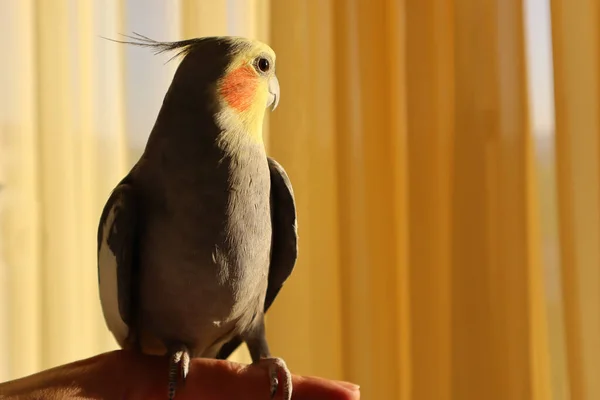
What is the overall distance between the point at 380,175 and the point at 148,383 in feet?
2.44

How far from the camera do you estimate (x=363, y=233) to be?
1.36 m

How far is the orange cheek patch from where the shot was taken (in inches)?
33.9

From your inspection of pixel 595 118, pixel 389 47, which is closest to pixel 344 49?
pixel 389 47

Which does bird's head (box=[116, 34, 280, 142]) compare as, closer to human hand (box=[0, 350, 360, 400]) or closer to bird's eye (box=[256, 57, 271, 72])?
bird's eye (box=[256, 57, 271, 72])

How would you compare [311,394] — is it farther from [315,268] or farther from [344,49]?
[344,49]

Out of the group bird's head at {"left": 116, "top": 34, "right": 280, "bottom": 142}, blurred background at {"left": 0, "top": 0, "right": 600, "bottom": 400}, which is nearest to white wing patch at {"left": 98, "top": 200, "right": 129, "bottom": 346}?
bird's head at {"left": 116, "top": 34, "right": 280, "bottom": 142}

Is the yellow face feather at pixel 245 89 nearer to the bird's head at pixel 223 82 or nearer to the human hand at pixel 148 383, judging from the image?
the bird's head at pixel 223 82

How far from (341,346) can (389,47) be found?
27.6 inches

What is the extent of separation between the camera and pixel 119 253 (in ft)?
2.75

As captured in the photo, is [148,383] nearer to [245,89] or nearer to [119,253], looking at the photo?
[119,253]

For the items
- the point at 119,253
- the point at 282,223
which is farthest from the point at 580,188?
the point at 119,253

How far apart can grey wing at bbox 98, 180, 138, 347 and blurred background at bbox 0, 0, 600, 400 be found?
0.43m

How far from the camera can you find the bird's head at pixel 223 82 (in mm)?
851

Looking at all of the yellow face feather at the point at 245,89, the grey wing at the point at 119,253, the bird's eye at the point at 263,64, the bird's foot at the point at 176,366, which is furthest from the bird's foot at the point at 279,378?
the bird's eye at the point at 263,64
